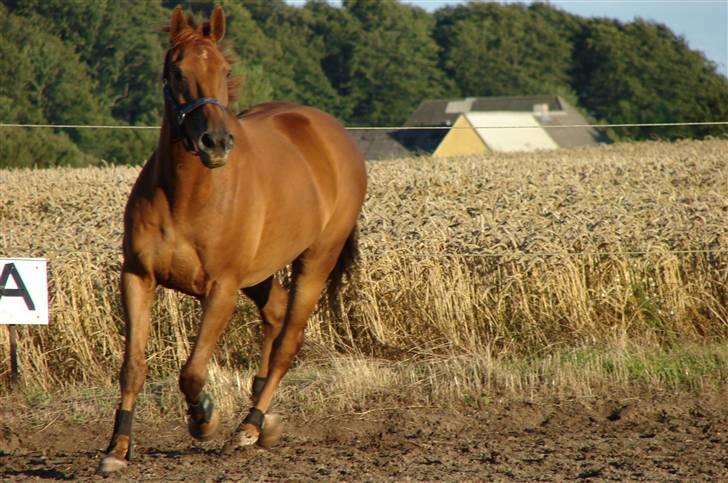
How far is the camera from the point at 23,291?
7.88 m

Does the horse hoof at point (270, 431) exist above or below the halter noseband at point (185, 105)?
below

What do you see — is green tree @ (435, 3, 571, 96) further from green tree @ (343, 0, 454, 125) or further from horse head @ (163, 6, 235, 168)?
horse head @ (163, 6, 235, 168)

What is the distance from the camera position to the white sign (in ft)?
25.7

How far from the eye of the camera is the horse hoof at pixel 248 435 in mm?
6355

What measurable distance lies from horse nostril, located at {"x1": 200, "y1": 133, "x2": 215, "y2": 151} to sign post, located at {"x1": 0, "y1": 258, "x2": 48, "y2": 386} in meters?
3.20

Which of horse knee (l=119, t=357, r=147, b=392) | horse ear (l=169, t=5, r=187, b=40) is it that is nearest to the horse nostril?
horse ear (l=169, t=5, r=187, b=40)

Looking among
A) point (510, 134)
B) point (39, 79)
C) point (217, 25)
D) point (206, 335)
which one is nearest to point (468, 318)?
point (206, 335)

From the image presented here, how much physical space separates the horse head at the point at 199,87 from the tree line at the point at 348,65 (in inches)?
889

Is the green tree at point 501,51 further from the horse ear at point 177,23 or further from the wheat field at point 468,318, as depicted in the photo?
the horse ear at point 177,23

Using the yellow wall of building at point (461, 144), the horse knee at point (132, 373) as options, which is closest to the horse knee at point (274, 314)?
the horse knee at point (132, 373)

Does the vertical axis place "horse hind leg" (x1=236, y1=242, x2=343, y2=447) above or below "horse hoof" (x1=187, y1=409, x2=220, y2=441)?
above

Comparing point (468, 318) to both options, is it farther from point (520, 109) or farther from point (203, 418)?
point (520, 109)

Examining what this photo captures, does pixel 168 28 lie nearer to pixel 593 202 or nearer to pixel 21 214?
pixel 593 202

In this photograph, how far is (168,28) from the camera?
19.2ft
